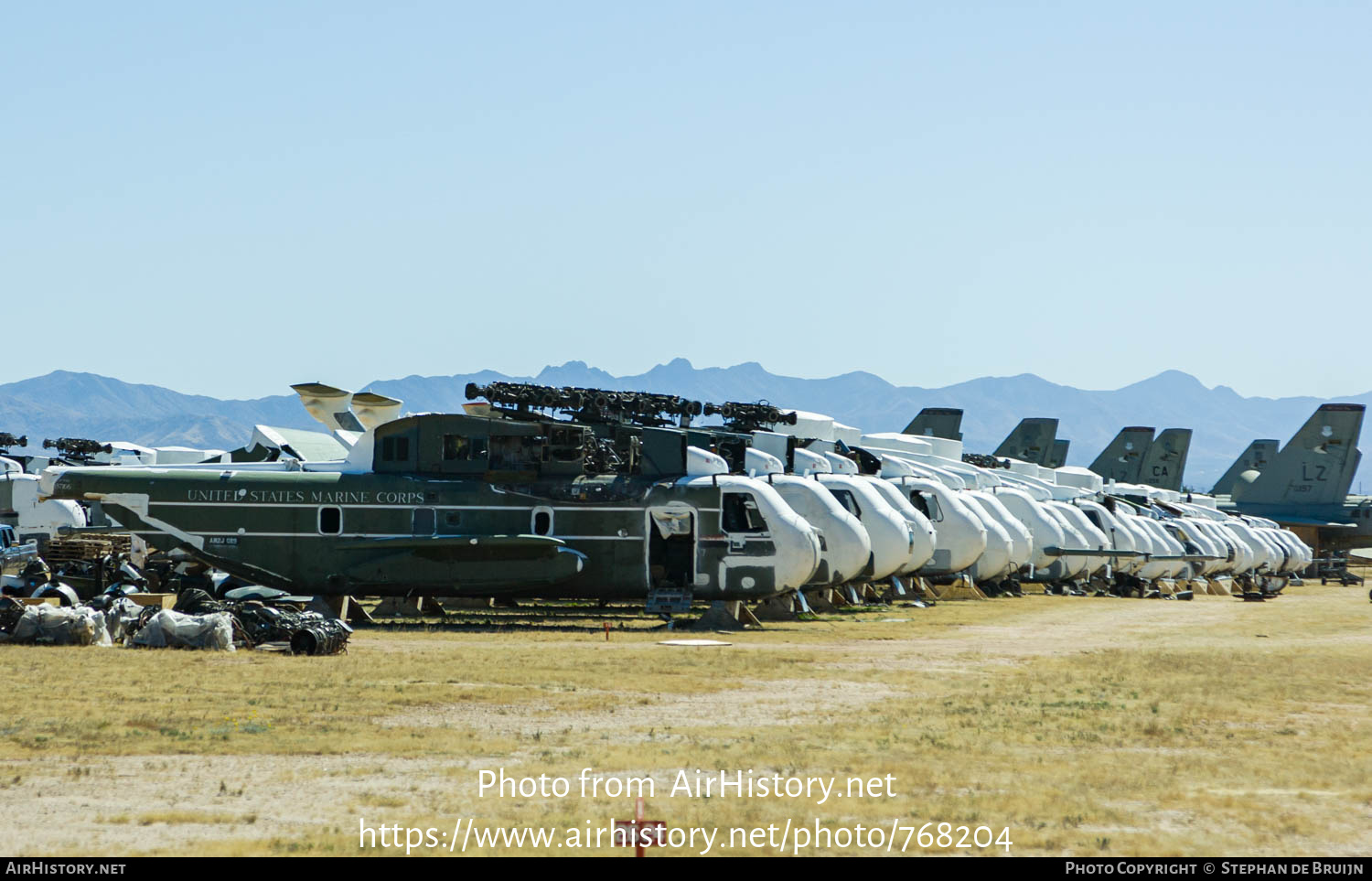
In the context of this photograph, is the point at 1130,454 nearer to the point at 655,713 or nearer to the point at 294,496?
the point at 294,496

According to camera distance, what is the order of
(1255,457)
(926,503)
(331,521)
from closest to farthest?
(331,521) < (926,503) < (1255,457)

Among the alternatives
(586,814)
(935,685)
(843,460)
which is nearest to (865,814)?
(586,814)

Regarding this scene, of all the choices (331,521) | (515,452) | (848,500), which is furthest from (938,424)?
(331,521)

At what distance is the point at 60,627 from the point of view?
20469mm

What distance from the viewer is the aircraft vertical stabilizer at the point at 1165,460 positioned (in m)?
93.9

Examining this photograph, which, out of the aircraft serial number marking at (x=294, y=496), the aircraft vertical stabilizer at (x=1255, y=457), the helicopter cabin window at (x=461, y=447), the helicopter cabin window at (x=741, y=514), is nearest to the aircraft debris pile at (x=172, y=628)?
the aircraft serial number marking at (x=294, y=496)

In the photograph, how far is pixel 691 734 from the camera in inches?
530

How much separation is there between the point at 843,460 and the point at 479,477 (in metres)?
13.0

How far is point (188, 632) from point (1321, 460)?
75.4 metres

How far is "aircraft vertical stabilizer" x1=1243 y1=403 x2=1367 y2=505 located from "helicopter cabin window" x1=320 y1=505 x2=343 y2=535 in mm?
67570

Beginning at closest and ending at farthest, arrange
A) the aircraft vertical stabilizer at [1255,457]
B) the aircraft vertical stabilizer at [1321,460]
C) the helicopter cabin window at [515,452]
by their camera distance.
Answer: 1. the helicopter cabin window at [515,452]
2. the aircraft vertical stabilizer at [1321,460]
3. the aircraft vertical stabilizer at [1255,457]

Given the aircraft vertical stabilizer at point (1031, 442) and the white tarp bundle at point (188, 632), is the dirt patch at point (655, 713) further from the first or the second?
the aircraft vertical stabilizer at point (1031, 442)

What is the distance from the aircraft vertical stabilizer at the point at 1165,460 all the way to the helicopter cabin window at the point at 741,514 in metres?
72.2
